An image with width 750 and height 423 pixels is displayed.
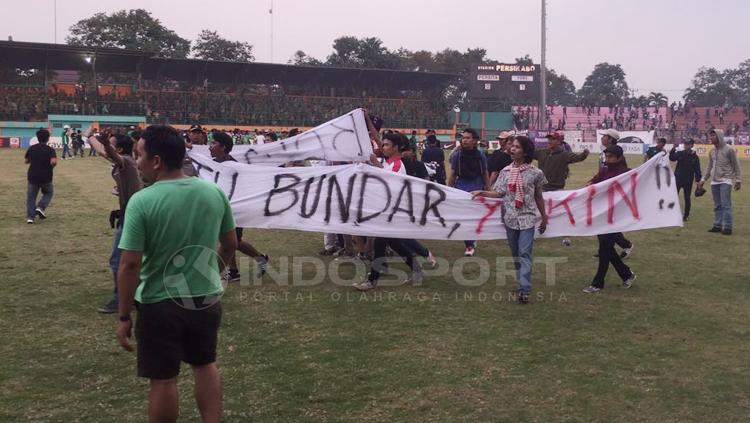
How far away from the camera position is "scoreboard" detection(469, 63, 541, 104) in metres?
51.8

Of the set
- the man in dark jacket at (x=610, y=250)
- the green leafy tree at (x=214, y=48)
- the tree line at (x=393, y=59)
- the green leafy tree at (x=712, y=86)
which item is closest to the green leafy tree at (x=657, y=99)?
the tree line at (x=393, y=59)

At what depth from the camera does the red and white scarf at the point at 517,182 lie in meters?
6.14

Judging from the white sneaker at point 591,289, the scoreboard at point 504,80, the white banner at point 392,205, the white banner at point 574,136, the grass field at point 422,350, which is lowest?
the grass field at point 422,350

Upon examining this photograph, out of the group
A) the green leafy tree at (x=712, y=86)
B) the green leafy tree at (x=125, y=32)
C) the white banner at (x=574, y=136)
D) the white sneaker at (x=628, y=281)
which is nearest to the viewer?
the white sneaker at (x=628, y=281)

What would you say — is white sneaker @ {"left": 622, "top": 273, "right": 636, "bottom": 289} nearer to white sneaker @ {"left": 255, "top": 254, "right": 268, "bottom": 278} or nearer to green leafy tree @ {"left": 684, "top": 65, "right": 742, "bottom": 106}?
white sneaker @ {"left": 255, "top": 254, "right": 268, "bottom": 278}

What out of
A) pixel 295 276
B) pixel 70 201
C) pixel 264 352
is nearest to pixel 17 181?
pixel 70 201

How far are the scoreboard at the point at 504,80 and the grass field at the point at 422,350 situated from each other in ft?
149

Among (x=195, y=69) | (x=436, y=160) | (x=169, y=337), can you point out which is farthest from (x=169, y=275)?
(x=195, y=69)

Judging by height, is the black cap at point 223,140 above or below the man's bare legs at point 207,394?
above

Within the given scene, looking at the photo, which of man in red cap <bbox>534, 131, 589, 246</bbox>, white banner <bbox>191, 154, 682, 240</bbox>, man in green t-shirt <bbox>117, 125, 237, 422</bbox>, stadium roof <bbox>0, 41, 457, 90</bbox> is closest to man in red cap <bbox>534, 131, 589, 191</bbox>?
man in red cap <bbox>534, 131, 589, 246</bbox>

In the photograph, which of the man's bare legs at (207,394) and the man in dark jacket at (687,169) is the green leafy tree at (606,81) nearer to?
the man in dark jacket at (687,169)

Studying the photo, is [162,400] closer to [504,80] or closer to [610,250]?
[610,250]

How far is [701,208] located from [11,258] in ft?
45.0

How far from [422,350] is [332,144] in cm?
392
